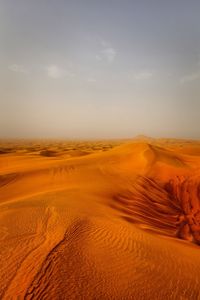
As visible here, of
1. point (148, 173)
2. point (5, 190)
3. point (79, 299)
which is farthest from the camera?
point (148, 173)

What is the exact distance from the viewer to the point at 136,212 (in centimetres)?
983

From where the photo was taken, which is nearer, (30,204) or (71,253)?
(71,253)

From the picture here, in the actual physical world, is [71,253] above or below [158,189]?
above

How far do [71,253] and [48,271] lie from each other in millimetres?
688

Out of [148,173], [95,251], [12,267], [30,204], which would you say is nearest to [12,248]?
[12,267]

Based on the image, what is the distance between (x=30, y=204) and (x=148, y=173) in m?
9.98

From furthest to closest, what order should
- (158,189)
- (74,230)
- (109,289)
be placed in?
(158,189) < (74,230) < (109,289)

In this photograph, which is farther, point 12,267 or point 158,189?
point 158,189

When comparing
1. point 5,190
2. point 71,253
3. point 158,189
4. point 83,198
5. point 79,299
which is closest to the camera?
point 79,299

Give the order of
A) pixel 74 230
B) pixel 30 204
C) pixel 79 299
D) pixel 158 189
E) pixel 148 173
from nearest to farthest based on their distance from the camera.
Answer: pixel 79 299 → pixel 74 230 → pixel 30 204 → pixel 158 189 → pixel 148 173

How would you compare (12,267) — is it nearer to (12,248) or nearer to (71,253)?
(12,248)

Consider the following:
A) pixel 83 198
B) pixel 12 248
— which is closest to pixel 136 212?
pixel 83 198

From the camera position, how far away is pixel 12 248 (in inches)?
196

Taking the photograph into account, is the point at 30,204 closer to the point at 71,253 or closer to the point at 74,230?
the point at 74,230
